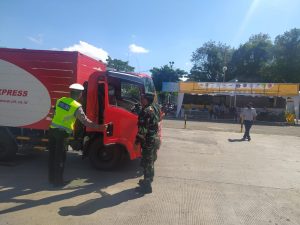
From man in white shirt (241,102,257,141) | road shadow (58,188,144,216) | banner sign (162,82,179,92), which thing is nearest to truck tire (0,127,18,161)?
road shadow (58,188,144,216)

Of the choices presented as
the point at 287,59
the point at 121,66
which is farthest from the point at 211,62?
the point at 121,66

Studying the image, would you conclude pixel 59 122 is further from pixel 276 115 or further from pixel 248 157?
pixel 276 115

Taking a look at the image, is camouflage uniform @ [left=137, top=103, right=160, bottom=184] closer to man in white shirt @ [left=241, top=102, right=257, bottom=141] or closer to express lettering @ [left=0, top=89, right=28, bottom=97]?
express lettering @ [left=0, top=89, right=28, bottom=97]

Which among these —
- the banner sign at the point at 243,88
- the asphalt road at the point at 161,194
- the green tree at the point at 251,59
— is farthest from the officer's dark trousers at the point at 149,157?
the green tree at the point at 251,59

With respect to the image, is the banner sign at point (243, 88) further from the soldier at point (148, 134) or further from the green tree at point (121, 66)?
the soldier at point (148, 134)

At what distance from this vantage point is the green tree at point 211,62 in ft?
236

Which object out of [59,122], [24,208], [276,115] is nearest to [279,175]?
[59,122]

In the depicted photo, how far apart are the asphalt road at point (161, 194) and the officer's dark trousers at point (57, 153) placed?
209mm

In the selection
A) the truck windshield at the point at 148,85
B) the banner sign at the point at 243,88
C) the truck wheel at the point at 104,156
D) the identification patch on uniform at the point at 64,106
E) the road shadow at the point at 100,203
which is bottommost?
the road shadow at the point at 100,203

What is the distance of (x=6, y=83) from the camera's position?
8172mm

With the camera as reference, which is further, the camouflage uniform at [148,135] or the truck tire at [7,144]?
the truck tire at [7,144]

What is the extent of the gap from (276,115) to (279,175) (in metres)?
24.0

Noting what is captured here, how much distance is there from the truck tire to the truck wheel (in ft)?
6.19

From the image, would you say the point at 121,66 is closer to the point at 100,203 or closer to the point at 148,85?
the point at 148,85
